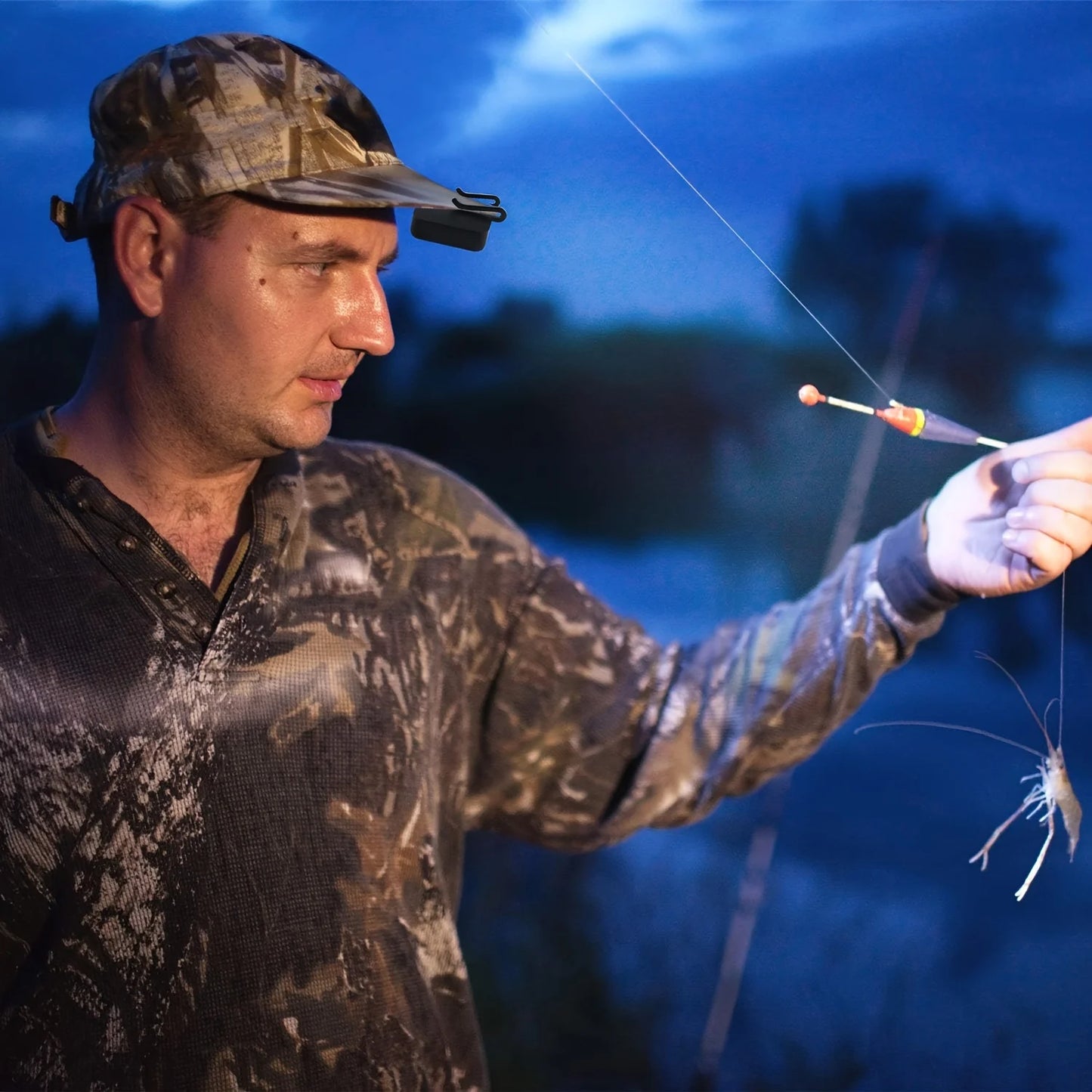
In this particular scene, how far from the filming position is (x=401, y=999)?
117 cm

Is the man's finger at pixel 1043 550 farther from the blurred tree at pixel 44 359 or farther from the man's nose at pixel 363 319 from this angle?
the blurred tree at pixel 44 359

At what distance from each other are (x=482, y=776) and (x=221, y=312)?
0.57 m

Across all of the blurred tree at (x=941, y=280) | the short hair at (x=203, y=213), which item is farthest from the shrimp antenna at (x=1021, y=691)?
the short hair at (x=203, y=213)

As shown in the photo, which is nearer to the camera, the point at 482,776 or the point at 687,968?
the point at 482,776

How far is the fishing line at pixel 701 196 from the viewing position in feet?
4.85

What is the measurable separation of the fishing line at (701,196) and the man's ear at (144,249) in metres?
0.63

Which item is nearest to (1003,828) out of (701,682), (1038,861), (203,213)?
(1038,861)

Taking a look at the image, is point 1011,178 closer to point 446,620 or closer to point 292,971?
point 446,620

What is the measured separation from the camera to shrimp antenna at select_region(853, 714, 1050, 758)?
56.5 inches

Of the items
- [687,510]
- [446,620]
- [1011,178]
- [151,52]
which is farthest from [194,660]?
[1011,178]

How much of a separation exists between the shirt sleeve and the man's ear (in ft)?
1.63

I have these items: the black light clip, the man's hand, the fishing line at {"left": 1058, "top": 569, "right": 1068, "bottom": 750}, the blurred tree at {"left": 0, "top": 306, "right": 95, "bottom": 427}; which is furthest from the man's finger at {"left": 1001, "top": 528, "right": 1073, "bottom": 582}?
the blurred tree at {"left": 0, "top": 306, "right": 95, "bottom": 427}

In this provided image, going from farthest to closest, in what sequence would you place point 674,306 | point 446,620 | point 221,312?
point 674,306 < point 446,620 < point 221,312

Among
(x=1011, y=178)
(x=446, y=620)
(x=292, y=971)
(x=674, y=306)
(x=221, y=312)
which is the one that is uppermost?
(x=1011, y=178)
